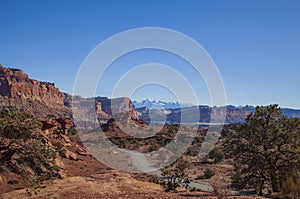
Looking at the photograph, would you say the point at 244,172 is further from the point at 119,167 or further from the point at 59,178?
the point at 119,167

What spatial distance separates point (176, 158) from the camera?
131 feet

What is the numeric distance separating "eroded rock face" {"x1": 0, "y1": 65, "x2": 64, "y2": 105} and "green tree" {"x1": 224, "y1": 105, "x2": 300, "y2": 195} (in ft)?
354

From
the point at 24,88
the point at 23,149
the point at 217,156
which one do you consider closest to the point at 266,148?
the point at 23,149

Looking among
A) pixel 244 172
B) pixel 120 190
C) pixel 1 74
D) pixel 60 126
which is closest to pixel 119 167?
pixel 60 126

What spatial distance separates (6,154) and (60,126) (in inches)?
847

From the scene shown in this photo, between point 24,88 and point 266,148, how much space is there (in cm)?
11861

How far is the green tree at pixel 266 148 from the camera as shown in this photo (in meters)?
14.9

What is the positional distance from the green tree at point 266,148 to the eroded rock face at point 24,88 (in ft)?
354

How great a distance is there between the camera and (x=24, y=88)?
118 meters

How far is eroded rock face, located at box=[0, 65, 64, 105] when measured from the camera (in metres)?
113

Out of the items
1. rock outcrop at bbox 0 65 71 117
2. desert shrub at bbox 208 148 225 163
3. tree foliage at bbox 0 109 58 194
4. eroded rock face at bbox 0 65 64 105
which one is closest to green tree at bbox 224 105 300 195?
tree foliage at bbox 0 109 58 194

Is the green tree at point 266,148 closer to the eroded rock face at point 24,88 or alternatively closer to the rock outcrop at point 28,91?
the rock outcrop at point 28,91

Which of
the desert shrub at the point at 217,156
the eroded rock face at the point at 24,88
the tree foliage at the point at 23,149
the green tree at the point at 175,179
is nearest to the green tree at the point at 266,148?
the green tree at the point at 175,179

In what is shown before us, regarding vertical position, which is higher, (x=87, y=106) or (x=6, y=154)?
(x=87, y=106)
